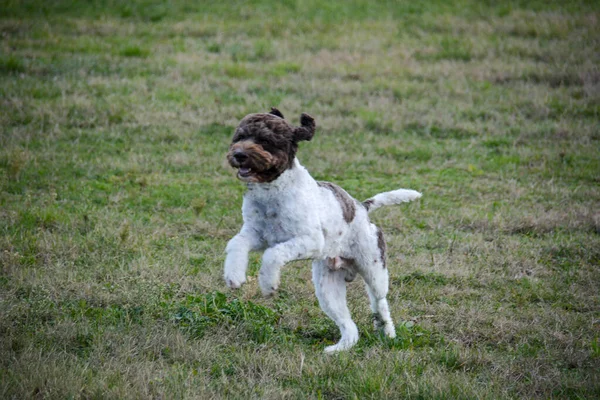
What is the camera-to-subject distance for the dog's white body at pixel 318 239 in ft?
17.4

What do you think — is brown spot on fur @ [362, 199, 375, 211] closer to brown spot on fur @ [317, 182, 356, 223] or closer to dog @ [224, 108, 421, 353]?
dog @ [224, 108, 421, 353]

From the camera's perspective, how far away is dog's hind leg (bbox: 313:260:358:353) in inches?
240

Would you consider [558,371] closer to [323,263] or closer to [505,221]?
[323,263]

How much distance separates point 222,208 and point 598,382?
5607 millimetres

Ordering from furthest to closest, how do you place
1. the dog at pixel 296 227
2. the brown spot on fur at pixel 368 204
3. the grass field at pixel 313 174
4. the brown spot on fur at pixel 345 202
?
the brown spot on fur at pixel 368 204, the brown spot on fur at pixel 345 202, the grass field at pixel 313 174, the dog at pixel 296 227

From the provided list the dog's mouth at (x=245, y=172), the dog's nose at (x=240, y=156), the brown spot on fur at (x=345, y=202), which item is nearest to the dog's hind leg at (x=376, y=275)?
the brown spot on fur at (x=345, y=202)

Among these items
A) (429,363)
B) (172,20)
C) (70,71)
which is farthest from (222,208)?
(172,20)

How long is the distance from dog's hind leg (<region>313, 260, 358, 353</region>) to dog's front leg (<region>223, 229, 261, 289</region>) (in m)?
0.87

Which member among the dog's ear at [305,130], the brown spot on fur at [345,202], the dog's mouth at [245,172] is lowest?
the brown spot on fur at [345,202]

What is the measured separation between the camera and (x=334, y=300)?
6.13m

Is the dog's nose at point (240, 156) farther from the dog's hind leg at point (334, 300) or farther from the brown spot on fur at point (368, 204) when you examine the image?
the brown spot on fur at point (368, 204)

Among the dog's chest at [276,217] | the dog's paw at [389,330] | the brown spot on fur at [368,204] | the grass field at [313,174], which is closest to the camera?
the dog's chest at [276,217]

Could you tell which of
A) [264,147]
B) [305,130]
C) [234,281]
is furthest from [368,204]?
[234,281]

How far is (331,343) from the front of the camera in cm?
641
